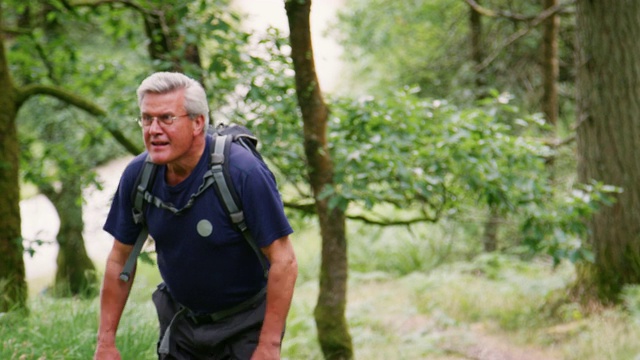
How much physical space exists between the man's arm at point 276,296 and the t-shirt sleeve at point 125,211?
0.66 m

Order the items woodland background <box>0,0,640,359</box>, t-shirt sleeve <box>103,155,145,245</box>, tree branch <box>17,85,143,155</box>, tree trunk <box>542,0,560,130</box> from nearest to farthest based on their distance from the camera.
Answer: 1. t-shirt sleeve <box>103,155,145,245</box>
2. woodland background <box>0,0,640,359</box>
3. tree branch <box>17,85,143,155</box>
4. tree trunk <box>542,0,560,130</box>

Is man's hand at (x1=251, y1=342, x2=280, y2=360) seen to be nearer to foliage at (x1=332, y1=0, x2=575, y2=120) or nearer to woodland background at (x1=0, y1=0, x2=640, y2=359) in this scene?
woodland background at (x1=0, y1=0, x2=640, y2=359)

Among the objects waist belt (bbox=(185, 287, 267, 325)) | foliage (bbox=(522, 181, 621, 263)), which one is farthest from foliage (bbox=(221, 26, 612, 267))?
waist belt (bbox=(185, 287, 267, 325))

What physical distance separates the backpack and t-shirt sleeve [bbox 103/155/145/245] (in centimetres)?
3

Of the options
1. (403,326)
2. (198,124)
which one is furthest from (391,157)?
(403,326)

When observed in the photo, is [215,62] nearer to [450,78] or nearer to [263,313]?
[263,313]

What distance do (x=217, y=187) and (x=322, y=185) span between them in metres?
3.04

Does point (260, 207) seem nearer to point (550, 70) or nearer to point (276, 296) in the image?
point (276, 296)

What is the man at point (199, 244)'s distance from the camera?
296cm

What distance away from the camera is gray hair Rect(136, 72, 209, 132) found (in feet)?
9.87

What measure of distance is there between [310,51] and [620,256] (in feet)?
14.9

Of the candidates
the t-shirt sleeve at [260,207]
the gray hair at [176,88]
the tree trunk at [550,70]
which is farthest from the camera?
the tree trunk at [550,70]

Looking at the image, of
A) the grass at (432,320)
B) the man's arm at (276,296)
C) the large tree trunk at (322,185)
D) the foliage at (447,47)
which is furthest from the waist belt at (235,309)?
the foliage at (447,47)

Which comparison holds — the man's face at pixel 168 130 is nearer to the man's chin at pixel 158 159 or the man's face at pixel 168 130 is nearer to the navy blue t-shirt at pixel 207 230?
the man's chin at pixel 158 159
